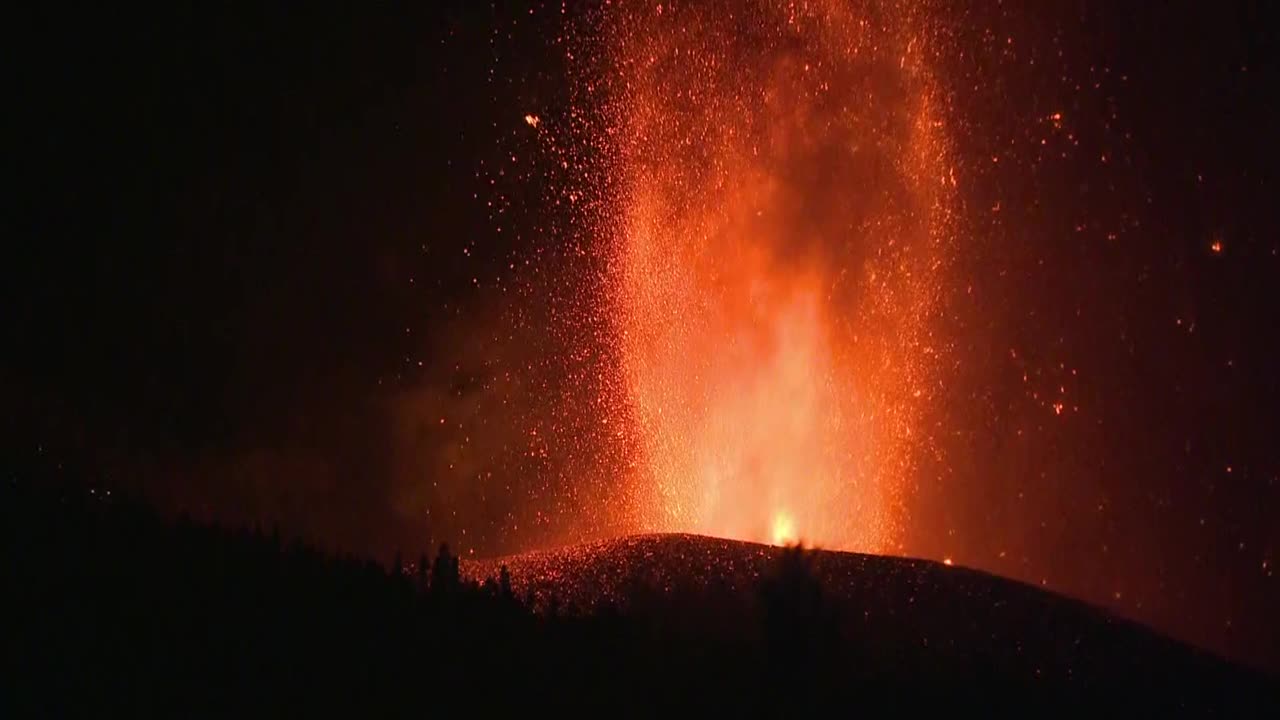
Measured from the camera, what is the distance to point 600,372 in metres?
20.0

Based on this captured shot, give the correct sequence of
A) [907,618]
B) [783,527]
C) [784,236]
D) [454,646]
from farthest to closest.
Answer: [784,236]
[783,527]
[907,618]
[454,646]

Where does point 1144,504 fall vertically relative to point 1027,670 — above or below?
above

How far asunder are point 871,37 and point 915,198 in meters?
2.29

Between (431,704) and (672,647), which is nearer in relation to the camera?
(431,704)

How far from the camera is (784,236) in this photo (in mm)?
15562

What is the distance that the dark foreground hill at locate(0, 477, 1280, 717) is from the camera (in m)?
3.90

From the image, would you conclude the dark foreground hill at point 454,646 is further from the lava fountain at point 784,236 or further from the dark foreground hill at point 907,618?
the lava fountain at point 784,236

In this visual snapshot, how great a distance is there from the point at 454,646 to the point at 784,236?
39.5 ft

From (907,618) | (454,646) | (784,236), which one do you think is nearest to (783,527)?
(784,236)

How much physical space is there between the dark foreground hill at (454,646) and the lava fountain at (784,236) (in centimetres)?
864

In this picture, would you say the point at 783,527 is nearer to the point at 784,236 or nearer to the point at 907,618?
the point at 784,236

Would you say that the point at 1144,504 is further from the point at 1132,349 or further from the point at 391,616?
the point at 391,616

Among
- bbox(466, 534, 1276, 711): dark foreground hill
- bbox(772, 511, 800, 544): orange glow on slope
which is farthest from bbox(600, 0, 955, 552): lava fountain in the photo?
bbox(466, 534, 1276, 711): dark foreground hill

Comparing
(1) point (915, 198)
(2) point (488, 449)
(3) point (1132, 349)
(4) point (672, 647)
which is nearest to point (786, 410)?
(1) point (915, 198)
